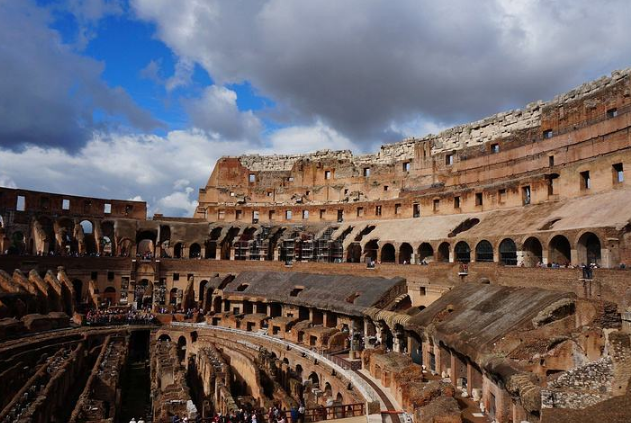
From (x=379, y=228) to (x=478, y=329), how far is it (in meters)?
25.4

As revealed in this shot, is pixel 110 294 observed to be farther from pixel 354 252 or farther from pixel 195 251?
pixel 354 252

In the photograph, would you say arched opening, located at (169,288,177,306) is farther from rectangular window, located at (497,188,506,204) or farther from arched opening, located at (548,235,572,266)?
arched opening, located at (548,235,572,266)

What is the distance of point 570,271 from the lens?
2106 cm

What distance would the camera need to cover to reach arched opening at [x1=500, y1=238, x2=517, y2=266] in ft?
96.1

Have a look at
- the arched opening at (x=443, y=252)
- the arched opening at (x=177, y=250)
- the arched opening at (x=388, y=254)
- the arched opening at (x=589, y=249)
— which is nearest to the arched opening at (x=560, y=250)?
the arched opening at (x=589, y=249)

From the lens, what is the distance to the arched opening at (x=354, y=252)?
150 ft

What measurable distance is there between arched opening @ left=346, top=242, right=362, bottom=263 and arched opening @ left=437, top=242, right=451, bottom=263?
10.3 meters

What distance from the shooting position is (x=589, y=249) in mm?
24688

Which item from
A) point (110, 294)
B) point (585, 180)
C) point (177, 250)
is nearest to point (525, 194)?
point (585, 180)

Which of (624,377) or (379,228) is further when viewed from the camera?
(379,228)

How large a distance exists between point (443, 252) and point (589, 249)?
12.8 m

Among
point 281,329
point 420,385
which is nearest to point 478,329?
point 420,385

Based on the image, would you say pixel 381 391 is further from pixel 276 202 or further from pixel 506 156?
pixel 276 202

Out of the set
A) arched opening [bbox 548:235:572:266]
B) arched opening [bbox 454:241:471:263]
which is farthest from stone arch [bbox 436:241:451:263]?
arched opening [bbox 548:235:572:266]
